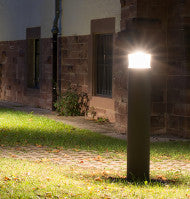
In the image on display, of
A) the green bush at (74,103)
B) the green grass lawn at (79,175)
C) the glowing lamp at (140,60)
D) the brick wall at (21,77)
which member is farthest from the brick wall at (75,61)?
the glowing lamp at (140,60)

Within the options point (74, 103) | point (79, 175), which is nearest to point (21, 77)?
point (74, 103)

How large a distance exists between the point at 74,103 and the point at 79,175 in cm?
845

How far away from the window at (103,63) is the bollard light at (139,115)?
312 inches

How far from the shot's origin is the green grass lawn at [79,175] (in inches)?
241

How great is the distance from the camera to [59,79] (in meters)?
17.2

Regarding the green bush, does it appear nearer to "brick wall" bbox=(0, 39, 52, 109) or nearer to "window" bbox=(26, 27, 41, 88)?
"brick wall" bbox=(0, 39, 52, 109)

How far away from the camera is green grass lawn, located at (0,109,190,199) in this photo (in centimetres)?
611

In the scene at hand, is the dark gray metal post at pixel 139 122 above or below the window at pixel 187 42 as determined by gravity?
below

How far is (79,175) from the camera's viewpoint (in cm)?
736

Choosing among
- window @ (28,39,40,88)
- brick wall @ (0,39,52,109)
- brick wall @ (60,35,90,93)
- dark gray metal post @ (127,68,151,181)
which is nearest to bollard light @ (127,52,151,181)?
dark gray metal post @ (127,68,151,181)

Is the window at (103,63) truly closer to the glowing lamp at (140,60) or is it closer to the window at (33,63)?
the window at (33,63)

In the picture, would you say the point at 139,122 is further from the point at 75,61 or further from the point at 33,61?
the point at 33,61

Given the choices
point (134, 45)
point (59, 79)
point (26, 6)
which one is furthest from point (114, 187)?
point (26, 6)

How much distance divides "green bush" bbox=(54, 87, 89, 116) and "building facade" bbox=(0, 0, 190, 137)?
0.32 m
